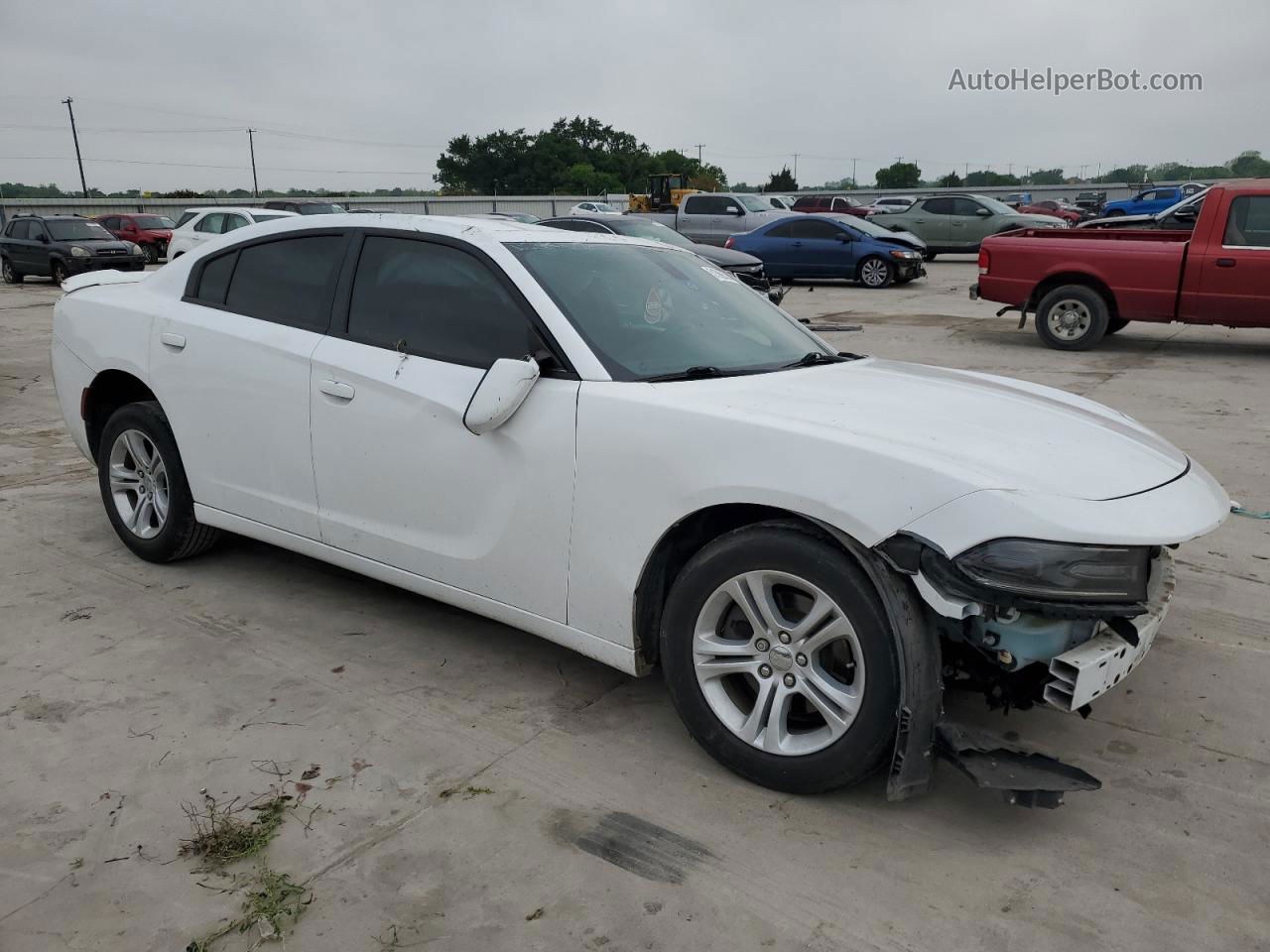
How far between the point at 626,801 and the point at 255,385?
7.54 feet

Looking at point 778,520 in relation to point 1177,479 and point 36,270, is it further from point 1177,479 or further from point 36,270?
point 36,270

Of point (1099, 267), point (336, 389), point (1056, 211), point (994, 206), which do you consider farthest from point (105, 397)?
point (1056, 211)

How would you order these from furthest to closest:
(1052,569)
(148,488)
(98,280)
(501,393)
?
(98,280), (148,488), (501,393), (1052,569)

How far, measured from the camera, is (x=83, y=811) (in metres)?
2.86

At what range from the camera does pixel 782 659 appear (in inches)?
112

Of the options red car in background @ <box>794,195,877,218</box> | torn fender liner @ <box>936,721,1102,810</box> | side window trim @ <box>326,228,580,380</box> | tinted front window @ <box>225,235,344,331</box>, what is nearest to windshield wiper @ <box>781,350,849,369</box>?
side window trim @ <box>326,228,580,380</box>

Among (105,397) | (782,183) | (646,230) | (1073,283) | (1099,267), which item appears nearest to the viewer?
(105,397)

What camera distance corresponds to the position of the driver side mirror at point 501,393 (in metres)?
3.24

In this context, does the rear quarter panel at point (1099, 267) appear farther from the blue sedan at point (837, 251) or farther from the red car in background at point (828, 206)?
the red car in background at point (828, 206)

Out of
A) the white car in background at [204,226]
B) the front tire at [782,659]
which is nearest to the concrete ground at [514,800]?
the front tire at [782,659]

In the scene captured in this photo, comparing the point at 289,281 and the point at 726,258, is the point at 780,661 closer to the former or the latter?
the point at 289,281

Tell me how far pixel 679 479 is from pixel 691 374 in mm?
536

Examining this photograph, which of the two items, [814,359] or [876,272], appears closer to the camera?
[814,359]

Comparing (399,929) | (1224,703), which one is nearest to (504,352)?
(399,929)
